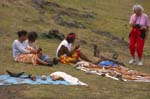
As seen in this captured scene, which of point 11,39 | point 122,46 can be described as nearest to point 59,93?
point 11,39

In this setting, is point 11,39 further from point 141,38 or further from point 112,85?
point 112,85

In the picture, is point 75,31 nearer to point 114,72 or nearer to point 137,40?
point 137,40

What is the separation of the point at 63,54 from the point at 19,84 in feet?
16.3

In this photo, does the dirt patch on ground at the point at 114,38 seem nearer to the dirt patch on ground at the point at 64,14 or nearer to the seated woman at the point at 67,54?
the dirt patch on ground at the point at 64,14

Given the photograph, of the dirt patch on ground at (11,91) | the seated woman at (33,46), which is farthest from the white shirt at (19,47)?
the dirt patch on ground at (11,91)

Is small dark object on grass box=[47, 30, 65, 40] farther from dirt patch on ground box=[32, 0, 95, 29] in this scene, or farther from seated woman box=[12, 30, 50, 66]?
seated woman box=[12, 30, 50, 66]

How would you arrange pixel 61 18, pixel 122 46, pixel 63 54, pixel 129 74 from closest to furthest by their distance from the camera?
pixel 129 74 → pixel 63 54 → pixel 122 46 → pixel 61 18

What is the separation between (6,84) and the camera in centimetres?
1261

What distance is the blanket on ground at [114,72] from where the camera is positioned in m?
15.0

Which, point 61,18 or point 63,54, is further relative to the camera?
point 61,18

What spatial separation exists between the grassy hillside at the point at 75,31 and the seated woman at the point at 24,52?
30 cm

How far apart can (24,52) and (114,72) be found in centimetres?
277

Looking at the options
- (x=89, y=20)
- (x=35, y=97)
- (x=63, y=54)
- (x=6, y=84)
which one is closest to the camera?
(x=35, y=97)

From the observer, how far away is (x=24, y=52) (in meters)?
16.3
